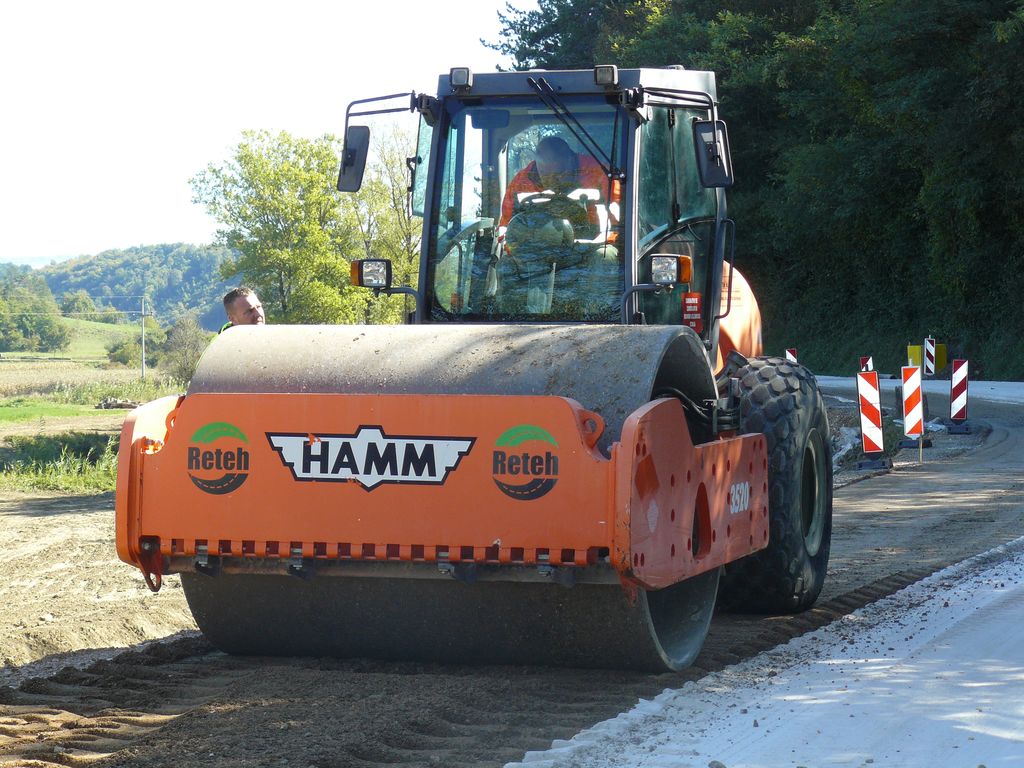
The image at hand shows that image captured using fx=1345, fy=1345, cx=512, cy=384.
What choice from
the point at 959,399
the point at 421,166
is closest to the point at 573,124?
the point at 421,166

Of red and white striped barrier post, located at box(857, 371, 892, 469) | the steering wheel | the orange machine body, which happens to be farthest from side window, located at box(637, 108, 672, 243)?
red and white striped barrier post, located at box(857, 371, 892, 469)

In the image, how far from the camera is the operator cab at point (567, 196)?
6844 mm

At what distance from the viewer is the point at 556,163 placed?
704 centimetres

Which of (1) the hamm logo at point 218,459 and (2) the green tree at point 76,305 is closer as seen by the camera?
(1) the hamm logo at point 218,459

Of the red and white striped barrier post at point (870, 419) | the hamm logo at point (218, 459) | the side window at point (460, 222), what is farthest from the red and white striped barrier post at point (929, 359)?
the hamm logo at point (218, 459)

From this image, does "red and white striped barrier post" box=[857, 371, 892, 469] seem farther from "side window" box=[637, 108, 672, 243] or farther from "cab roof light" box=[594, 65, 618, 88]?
"cab roof light" box=[594, 65, 618, 88]

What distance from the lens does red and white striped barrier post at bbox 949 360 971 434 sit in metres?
20.7

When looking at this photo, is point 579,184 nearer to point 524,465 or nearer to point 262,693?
point 524,465

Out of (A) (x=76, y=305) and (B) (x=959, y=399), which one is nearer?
(B) (x=959, y=399)

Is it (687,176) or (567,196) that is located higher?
(687,176)

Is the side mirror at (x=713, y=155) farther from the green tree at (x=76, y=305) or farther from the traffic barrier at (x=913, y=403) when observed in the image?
the green tree at (x=76, y=305)

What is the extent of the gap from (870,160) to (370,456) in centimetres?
3663

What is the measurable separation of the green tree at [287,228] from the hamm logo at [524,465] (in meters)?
38.4

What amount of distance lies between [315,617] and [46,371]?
89.8m
